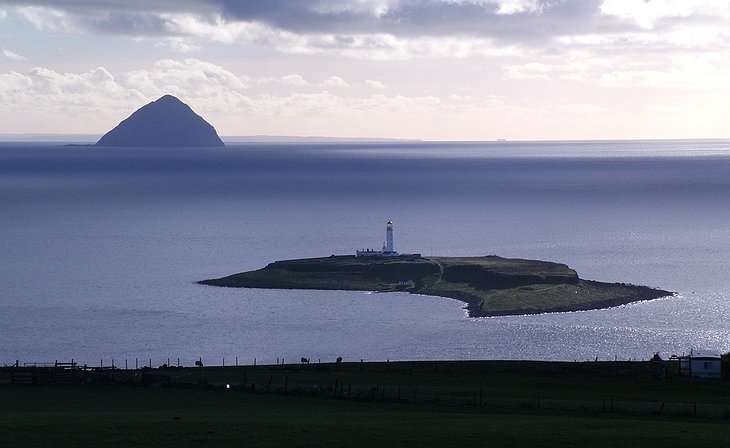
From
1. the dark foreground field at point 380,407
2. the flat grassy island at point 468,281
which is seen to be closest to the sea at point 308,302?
the flat grassy island at point 468,281

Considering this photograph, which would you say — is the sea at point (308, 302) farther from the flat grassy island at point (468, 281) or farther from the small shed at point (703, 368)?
the small shed at point (703, 368)

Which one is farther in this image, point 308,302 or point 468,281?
point 468,281

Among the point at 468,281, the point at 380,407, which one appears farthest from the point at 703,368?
the point at 468,281

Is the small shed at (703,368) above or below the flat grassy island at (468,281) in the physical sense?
below

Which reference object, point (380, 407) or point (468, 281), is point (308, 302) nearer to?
point (468, 281)

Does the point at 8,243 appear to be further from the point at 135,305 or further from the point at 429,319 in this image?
the point at 429,319

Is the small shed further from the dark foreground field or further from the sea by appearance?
the sea
